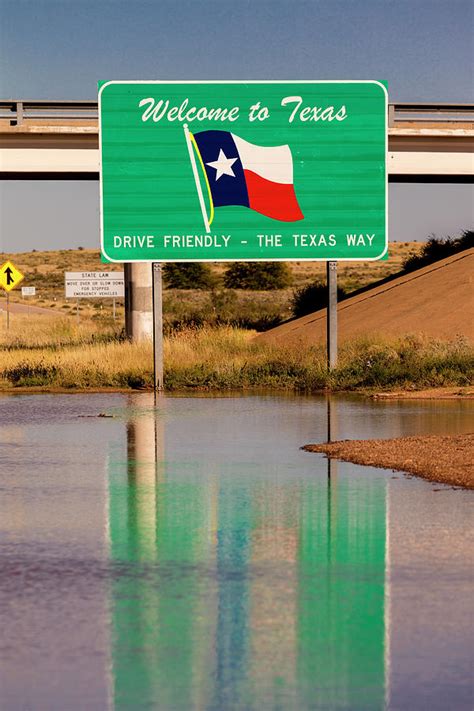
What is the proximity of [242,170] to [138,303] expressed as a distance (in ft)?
50.8

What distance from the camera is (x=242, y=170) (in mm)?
28359

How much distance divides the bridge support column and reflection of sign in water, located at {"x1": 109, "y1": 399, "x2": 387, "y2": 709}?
95.1 feet

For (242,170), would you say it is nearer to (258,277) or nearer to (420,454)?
(420,454)

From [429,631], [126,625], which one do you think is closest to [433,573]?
[429,631]

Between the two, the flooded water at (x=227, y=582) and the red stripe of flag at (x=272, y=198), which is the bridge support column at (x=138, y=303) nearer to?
the red stripe of flag at (x=272, y=198)

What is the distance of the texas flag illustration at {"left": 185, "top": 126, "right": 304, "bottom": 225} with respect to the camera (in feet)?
92.8

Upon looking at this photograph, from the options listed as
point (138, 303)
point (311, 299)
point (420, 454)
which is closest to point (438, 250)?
point (311, 299)

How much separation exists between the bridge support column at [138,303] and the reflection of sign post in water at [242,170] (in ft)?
49.0

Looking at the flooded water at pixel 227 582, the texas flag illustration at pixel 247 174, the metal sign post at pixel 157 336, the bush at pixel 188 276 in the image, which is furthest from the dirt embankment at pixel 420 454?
the bush at pixel 188 276

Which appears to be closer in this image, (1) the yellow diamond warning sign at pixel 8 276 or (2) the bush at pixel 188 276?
(1) the yellow diamond warning sign at pixel 8 276

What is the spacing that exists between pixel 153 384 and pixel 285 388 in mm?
2784

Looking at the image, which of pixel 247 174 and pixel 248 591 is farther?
pixel 247 174

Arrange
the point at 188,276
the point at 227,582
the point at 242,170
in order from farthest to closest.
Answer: the point at 188,276
the point at 242,170
the point at 227,582

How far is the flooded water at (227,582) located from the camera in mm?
6926
